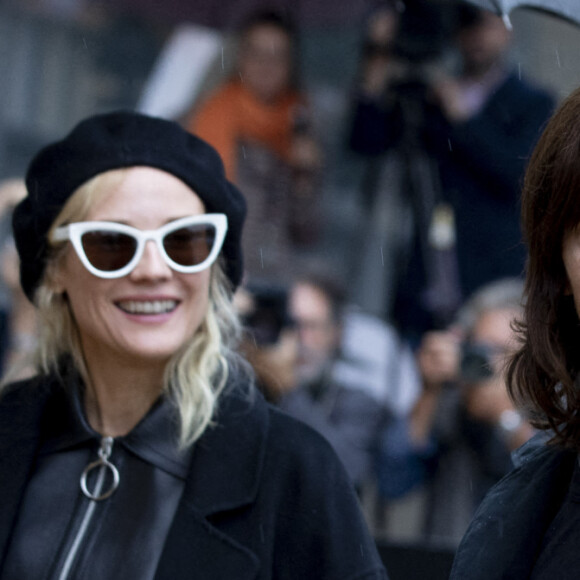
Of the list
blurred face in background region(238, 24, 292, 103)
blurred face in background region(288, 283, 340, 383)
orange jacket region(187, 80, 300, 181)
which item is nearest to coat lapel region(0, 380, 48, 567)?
blurred face in background region(288, 283, 340, 383)

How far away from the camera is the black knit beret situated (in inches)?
98.5

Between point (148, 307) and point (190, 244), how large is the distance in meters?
0.18

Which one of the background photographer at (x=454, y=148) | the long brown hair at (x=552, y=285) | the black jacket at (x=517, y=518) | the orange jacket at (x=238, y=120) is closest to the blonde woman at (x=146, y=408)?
the black jacket at (x=517, y=518)

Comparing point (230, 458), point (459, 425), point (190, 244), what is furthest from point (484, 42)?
point (230, 458)

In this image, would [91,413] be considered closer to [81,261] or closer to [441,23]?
[81,261]

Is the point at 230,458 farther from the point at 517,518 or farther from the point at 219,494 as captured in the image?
the point at 517,518

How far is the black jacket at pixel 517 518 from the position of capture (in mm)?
1898

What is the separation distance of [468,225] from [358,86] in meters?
0.83

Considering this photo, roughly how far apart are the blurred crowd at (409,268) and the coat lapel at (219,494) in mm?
1405

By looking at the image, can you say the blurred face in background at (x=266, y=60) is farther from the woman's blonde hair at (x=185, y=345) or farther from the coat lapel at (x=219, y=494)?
the coat lapel at (x=219, y=494)

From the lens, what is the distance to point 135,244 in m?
2.46

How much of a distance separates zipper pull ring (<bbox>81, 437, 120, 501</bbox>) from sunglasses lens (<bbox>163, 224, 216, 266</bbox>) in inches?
17.9

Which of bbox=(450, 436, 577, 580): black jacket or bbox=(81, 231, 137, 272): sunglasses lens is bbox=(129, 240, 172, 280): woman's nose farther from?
bbox=(450, 436, 577, 580): black jacket

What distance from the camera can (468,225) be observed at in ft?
15.1
